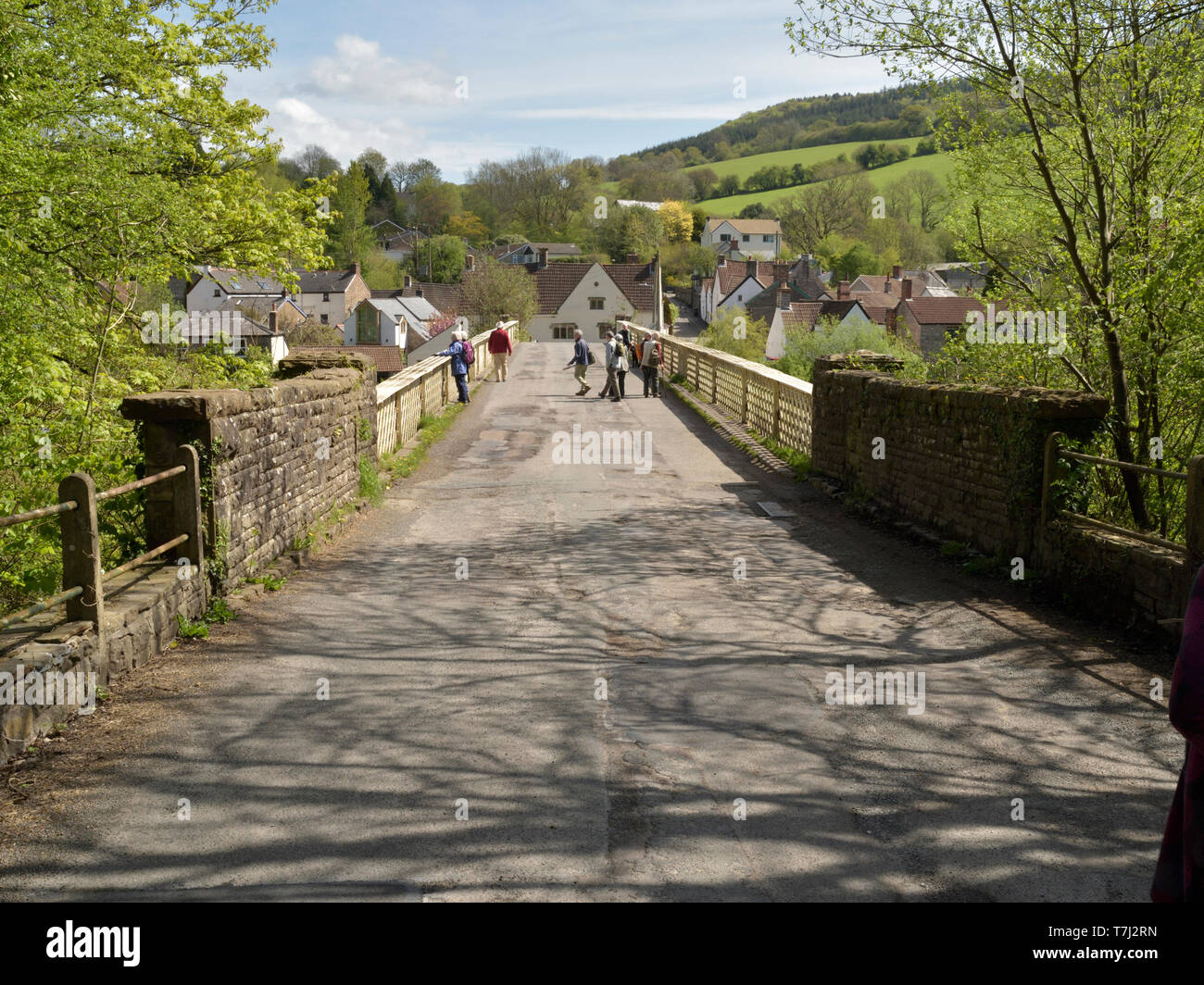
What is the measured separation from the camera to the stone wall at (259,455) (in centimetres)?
770

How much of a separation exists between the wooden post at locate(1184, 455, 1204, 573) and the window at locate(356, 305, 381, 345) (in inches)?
3407

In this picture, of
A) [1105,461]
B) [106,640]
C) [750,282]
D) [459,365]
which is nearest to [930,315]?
[750,282]

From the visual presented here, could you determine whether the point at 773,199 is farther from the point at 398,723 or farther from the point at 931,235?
the point at 398,723

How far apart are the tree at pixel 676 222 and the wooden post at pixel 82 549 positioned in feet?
431

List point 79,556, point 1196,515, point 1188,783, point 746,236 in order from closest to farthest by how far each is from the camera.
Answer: point 1188,783
point 79,556
point 1196,515
point 746,236

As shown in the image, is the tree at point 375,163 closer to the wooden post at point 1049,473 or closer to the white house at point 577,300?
the white house at point 577,300

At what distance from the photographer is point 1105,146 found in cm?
1038

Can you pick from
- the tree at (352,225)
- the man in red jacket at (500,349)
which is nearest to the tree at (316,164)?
the tree at (352,225)

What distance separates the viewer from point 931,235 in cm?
12012

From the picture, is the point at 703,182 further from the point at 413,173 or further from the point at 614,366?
the point at 614,366

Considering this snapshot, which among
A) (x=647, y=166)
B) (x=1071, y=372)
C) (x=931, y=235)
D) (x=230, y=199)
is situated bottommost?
(x=1071, y=372)

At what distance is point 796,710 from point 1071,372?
7.23 m

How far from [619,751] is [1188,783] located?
3326 mm

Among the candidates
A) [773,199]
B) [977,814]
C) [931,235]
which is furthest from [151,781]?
[773,199]
